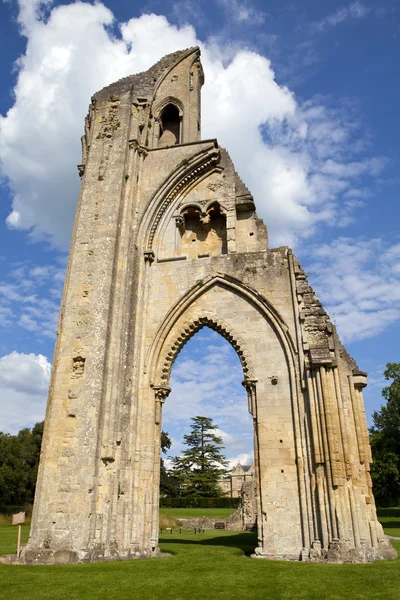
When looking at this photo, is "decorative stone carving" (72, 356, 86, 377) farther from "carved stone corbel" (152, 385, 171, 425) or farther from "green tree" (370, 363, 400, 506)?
"green tree" (370, 363, 400, 506)

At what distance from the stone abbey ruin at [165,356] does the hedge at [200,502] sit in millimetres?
26341

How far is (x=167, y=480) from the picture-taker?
4294 centimetres

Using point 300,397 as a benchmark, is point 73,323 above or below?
above

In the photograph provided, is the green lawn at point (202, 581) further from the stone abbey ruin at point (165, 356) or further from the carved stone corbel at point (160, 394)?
the carved stone corbel at point (160, 394)

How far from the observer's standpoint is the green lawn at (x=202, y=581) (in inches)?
231

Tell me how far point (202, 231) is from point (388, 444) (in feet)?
60.7

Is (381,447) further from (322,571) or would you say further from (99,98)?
(99,98)

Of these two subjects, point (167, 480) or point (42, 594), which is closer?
point (42, 594)

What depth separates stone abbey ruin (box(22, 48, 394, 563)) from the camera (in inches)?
371

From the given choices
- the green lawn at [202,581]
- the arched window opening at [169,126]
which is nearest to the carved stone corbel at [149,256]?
the arched window opening at [169,126]

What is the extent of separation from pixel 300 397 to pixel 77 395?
15.9ft

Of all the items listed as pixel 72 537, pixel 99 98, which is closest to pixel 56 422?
pixel 72 537

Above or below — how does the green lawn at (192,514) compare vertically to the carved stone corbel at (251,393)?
below

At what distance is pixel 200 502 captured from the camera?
35344 millimetres
